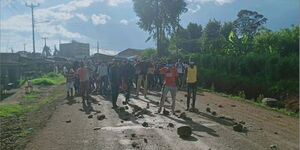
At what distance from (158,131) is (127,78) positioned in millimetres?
7348

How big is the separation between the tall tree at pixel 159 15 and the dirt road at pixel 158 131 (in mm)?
37758

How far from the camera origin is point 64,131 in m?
11.2

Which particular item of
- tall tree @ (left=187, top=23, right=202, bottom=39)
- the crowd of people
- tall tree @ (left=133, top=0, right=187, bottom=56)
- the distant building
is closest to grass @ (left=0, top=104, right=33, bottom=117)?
the crowd of people

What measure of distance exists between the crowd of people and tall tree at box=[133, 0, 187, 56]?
94.7ft

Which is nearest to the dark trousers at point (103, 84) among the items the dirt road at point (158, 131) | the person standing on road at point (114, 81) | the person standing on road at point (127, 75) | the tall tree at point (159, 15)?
→ the person standing on road at point (127, 75)

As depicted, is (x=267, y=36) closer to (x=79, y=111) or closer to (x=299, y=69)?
(x=299, y=69)

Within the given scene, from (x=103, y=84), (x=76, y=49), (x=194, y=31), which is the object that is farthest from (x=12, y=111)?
(x=76, y=49)

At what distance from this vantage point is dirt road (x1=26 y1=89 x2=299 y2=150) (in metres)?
9.17

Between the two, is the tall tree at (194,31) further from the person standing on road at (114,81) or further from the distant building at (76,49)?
the person standing on road at (114,81)

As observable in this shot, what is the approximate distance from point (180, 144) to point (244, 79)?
58.3 ft

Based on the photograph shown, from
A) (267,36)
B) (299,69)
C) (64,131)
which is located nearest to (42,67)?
(267,36)

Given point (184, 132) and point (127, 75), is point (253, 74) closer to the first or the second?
point (127, 75)

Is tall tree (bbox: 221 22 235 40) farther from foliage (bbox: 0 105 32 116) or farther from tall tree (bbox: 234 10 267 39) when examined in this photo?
foliage (bbox: 0 105 32 116)

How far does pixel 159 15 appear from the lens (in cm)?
5303
